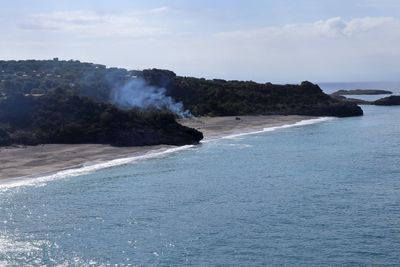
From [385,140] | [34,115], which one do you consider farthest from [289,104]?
[34,115]

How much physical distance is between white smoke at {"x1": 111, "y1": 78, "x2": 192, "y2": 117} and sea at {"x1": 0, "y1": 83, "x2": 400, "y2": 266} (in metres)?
45.9

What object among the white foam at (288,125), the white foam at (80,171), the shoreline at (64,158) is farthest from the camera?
the white foam at (288,125)

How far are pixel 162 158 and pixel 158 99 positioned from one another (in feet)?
183

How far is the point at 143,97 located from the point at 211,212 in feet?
263

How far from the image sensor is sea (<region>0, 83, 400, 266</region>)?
32062 mm

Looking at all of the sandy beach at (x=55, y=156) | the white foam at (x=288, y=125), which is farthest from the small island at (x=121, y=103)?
the white foam at (x=288, y=125)

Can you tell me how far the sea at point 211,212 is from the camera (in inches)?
1262

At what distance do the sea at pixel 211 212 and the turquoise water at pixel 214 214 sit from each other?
0.27ft

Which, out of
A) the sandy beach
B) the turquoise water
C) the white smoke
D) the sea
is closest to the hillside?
the sandy beach

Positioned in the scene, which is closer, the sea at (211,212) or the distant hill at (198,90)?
the sea at (211,212)

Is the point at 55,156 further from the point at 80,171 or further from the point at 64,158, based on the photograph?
the point at 80,171

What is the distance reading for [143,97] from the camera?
120m

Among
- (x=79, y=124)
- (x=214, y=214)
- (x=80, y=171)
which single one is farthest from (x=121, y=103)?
(x=214, y=214)

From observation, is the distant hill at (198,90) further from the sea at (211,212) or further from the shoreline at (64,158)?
the sea at (211,212)
